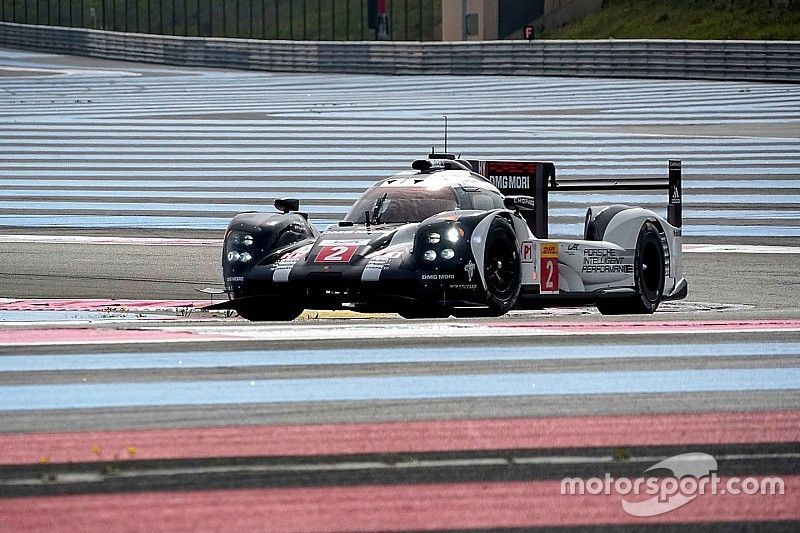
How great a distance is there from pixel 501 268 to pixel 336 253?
3.53 feet

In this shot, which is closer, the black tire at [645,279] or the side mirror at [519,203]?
the side mirror at [519,203]

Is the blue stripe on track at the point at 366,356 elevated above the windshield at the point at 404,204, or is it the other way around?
the windshield at the point at 404,204

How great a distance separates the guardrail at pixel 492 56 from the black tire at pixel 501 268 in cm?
2222

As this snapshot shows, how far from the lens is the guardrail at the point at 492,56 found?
31625mm

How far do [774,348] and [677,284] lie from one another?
4592mm

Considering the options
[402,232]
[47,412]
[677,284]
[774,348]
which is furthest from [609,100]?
[47,412]

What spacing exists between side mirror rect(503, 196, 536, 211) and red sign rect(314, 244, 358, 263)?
1498mm

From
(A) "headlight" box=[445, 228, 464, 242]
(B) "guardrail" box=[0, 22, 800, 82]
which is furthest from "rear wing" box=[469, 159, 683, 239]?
(B) "guardrail" box=[0, 22, 800, 82]

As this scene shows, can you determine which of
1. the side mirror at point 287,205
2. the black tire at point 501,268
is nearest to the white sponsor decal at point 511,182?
the black tire at point 501,268

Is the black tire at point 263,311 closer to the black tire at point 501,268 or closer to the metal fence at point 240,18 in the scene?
the black tire at point 501,268

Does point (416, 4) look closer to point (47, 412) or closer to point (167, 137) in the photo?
point (167, 137)

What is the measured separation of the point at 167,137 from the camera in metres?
25.9

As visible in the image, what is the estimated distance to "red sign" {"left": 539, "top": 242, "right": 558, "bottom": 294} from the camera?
10.0m
